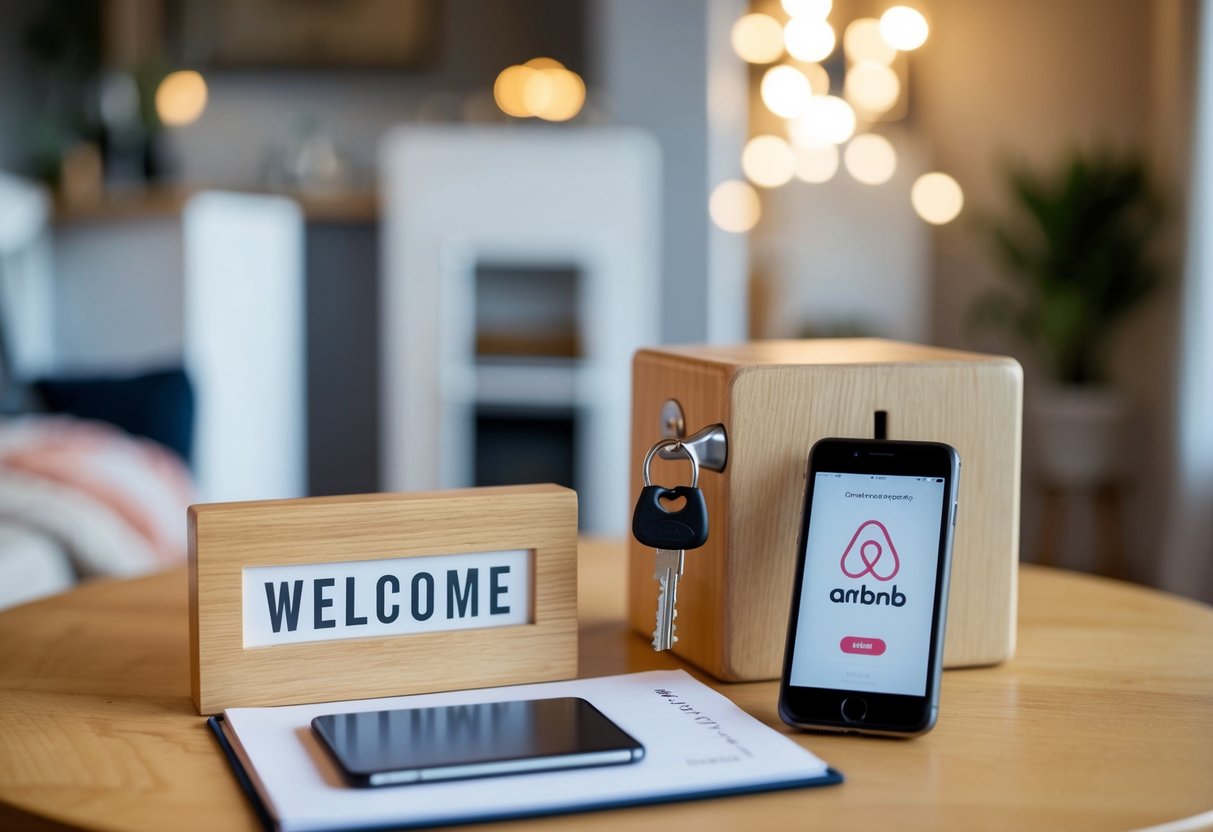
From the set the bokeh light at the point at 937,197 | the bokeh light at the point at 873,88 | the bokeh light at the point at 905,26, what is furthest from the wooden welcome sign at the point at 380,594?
the bokeh light at the point at 937,197

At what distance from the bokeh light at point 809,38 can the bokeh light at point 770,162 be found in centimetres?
210

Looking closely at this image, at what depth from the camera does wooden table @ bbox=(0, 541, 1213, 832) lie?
622mm

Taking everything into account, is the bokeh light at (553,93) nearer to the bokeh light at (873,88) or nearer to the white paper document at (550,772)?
the bokeh light at (873,88)

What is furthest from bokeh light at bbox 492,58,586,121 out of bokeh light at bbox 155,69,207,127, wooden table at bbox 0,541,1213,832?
wooden table at bbox 0,541,1213,832

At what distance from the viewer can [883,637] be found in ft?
2.50

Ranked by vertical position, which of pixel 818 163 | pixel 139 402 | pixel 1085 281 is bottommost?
pixel 139 402

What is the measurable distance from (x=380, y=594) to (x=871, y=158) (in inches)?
184

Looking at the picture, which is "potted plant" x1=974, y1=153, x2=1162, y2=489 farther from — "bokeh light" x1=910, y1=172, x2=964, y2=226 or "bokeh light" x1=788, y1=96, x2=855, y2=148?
"bokeh light" x1=910, y1=172, x2=964, y2=226

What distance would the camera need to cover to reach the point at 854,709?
0.75 metres

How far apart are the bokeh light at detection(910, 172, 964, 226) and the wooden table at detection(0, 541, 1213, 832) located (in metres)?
4.10

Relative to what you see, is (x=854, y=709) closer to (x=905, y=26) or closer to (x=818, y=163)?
(x=905, y=26)

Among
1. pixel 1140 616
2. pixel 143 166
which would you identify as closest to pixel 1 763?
pixel 1140 616

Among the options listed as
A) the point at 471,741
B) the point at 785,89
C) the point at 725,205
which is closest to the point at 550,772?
the point at 471,741

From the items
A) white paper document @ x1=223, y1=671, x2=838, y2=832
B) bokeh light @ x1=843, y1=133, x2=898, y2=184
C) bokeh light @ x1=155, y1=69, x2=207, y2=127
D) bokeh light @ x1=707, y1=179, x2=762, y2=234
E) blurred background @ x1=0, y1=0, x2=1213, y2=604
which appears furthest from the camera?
bokeh light @ x1=843, y1=133, x2=898, y2=184
